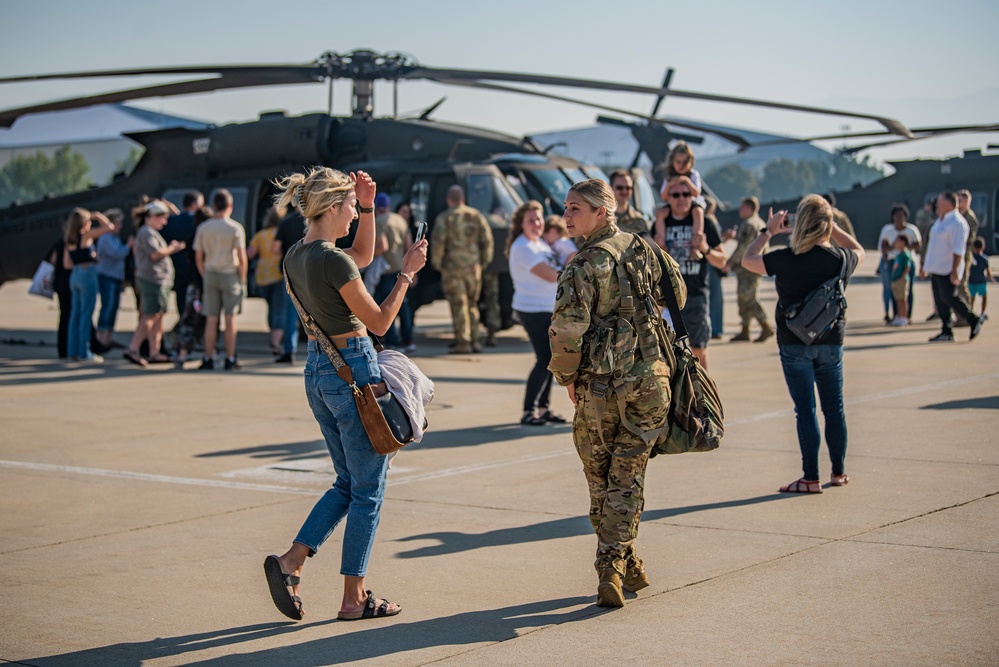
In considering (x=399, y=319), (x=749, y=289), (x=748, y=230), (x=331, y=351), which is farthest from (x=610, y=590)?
(x=749, y=289)

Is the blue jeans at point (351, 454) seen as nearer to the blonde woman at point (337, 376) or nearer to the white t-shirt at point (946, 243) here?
the blonde woman at point (337, 376)

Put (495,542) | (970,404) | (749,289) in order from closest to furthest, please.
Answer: (495,542), (970,404), (749,289)

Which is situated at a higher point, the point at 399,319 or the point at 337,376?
the point at 337,376

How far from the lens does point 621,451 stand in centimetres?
486

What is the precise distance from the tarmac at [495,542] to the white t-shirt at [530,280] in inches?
36.7

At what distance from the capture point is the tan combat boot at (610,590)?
4703 mm

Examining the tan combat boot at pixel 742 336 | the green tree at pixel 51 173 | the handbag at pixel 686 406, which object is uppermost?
the green tree at pixel 51 173

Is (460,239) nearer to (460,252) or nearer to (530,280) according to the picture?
(460,252)

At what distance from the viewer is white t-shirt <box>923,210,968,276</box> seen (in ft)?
45.8

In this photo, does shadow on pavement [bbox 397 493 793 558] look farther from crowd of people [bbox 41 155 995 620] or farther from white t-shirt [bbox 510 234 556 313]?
white t-shirt [bbox 510 234 556 313]

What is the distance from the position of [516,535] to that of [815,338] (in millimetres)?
2000

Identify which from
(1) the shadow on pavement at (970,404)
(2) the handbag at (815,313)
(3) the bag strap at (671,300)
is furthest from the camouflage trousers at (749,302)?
(3) the bag strap at (671,300)

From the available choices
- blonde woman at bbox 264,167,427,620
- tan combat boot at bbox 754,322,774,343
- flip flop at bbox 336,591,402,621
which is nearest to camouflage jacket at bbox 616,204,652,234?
blonde woman at bbox 264,167,427,620

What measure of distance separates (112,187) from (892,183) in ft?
72.8
